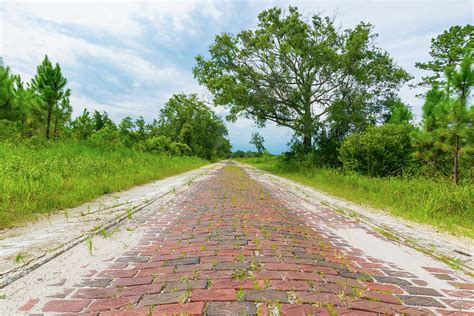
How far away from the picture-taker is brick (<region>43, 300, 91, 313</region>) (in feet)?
9.45

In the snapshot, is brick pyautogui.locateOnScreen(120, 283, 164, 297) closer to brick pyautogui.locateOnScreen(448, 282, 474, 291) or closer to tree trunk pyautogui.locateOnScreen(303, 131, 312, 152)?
brick pyautogui.locateOnScreen(448, 282, 474, 291)

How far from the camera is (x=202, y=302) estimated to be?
302 cm

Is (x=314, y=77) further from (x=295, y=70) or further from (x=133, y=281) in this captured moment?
(x=133, y=281)

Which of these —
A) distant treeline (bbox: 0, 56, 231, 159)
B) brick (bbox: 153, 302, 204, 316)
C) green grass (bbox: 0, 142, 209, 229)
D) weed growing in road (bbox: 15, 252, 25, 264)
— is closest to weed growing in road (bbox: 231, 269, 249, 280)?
brick (bbox: 153, 302, 204, 316)

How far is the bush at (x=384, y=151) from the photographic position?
55.0 ft

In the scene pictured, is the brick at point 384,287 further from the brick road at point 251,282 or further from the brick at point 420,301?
the brick at point 420,301

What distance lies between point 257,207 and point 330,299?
562 centimetres

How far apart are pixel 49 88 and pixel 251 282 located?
1686 centimetres

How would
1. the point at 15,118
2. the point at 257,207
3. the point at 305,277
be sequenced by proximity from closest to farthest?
the point at 305,277
the point at 257,207
the point at 15,118

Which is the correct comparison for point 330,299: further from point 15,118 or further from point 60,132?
point 60,132

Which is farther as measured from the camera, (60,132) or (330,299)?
(60,132)

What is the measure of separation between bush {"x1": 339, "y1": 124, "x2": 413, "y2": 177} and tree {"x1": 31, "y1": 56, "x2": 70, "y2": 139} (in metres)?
15.9

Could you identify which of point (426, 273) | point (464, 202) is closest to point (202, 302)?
point (426, 273)

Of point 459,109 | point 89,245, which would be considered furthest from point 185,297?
point 459,109
